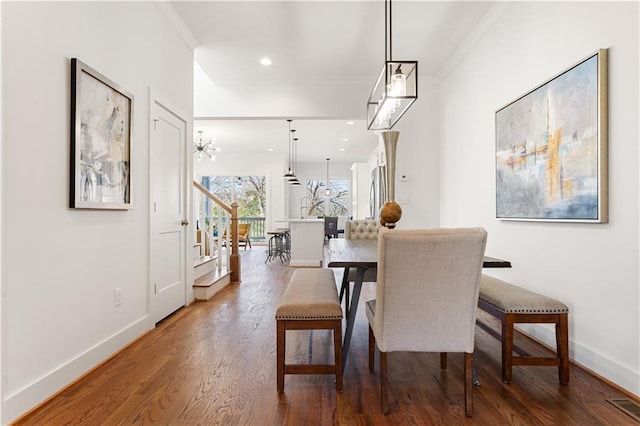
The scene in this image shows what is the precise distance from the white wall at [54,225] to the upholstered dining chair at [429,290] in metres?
1.76

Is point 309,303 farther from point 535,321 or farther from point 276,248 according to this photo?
point 276,248

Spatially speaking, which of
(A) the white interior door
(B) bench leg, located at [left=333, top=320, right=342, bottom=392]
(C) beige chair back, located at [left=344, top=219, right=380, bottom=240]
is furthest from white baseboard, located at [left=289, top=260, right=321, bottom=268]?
(B) bench leg, located at [left=333, top=320, right=342, bottom=392]

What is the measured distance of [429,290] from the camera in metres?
1.64

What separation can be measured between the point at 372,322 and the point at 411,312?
1.11ft

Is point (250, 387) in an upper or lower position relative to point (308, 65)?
lower

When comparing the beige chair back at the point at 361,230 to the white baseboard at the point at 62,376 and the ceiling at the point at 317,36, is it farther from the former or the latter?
the white baseboard at the point at 62,376

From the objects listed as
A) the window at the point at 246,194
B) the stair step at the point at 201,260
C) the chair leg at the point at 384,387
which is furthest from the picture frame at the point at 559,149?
the window at the point at 246,194

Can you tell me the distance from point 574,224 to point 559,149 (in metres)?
0.52

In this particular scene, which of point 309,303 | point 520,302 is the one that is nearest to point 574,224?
point 520,302

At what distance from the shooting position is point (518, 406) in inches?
69.8

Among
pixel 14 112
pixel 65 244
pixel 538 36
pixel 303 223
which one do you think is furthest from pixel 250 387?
pixel 303 223

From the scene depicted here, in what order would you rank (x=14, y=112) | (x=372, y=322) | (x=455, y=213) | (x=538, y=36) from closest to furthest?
(x=14, y=112)
(x=372, y=322)
(x=538, y=36)
(x=455, y=213)

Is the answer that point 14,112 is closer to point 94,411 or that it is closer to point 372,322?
point 94,411

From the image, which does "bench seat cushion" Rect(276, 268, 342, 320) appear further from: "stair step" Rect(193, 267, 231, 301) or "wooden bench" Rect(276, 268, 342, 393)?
"stair step" Rect(193, 267, 231, 301)
